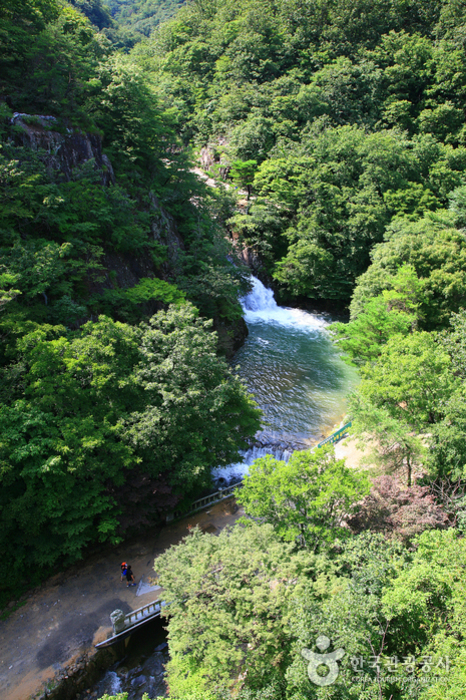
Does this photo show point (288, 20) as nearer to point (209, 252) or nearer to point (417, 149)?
point (417, 149)

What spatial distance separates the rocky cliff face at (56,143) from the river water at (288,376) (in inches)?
578

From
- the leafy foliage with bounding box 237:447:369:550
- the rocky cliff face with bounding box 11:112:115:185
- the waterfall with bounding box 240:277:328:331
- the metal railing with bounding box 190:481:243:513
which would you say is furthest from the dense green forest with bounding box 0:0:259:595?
the waterfall with bounding box 240:277:328:331

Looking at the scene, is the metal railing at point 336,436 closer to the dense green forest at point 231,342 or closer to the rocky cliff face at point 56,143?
the dense green forest at point 231,342

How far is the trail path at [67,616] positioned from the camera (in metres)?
10.9

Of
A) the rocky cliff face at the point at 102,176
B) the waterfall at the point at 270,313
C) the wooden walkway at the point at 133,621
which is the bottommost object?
the wooden walkway at the point at 133,621

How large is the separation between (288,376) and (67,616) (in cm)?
1848

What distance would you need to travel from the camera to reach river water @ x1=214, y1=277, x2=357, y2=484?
827 inches

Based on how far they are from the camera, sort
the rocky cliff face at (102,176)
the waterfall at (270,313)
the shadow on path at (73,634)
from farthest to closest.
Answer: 1. the waterfall at (270,313)
2. the rocky cliff face at (102,176)
3. the shadow on path at (73,634)

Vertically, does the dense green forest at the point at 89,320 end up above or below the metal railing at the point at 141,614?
above

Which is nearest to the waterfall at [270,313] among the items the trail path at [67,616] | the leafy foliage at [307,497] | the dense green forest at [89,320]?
the dense green forest at [89,320]

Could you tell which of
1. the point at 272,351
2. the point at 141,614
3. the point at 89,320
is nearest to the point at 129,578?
the point at 141,614

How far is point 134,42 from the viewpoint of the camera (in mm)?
69875

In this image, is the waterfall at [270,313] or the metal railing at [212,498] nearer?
the metal railing at [212,498]

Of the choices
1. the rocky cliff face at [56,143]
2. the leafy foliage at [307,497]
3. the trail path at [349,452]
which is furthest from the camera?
the rocky cliff face at [56,143]
